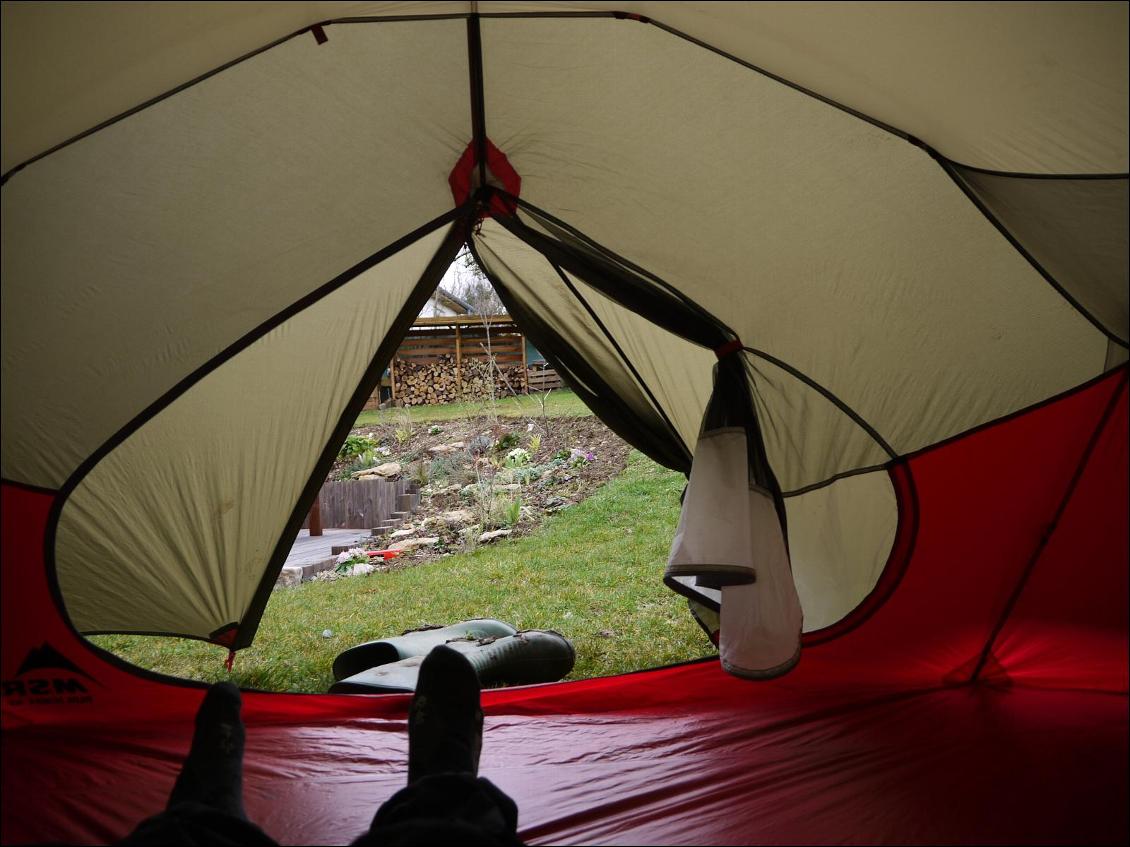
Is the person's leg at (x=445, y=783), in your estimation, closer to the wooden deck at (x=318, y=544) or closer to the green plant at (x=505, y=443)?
the wooden deck at (x=318, y=544)

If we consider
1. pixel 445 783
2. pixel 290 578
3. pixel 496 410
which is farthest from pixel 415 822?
pixel 496 410

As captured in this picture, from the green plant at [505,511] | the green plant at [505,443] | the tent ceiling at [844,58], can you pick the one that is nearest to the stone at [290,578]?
the green plant at [505,511]

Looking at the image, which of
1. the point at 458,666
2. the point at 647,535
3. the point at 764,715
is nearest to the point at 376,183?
the point at 458,666

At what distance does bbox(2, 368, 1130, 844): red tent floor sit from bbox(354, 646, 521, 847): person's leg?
204mm

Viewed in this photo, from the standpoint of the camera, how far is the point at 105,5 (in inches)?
56.8

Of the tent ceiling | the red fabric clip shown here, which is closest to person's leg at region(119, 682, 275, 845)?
the tent ceiling

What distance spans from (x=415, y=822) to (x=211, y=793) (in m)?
0.48

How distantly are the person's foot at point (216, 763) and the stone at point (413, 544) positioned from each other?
4059 millimetres

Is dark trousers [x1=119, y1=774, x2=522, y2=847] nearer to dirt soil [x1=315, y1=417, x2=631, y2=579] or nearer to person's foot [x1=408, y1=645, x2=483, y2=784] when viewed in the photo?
person's foot [x1=408, y1=645, x2=483, y2=784]

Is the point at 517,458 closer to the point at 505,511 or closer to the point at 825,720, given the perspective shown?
the point at 505,511

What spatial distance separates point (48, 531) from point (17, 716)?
1.43ft

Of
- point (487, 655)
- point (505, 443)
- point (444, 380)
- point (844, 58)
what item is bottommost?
point (487, 655)

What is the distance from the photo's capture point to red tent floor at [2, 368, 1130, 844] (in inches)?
67.4

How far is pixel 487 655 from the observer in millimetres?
2838
